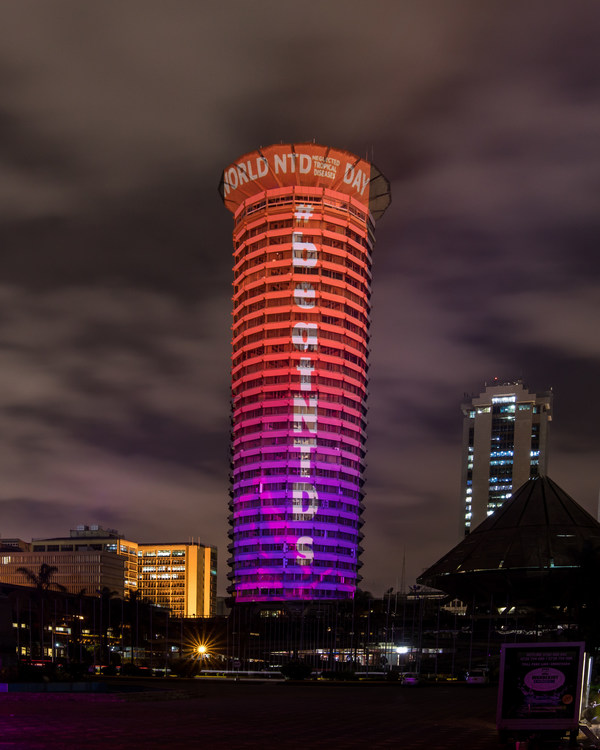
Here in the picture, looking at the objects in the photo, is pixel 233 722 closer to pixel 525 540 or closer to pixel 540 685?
pixel 540 685

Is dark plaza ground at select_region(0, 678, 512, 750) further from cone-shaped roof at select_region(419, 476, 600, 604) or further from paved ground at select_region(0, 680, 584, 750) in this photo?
cone-shaped roof at select_region(419, 476, 600, 604)

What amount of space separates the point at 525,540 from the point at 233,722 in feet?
229

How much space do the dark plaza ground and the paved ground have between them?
33 mm

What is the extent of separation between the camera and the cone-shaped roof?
95.6m

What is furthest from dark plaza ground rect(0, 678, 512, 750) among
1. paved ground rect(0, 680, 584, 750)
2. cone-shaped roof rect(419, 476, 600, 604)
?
cone-shaped roof rect(419, 476, 600, 604)

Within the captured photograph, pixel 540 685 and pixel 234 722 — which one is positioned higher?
pixel 540 685

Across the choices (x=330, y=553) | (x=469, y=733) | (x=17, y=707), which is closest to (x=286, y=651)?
(x=330, y=553)

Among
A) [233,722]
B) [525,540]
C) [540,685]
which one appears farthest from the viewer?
[525,540]

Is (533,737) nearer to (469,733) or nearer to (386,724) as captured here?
(469,733)

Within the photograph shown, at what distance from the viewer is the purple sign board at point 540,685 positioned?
85.9ft

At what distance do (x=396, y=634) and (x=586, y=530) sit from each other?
7867 cm

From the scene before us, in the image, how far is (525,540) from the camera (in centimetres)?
9888

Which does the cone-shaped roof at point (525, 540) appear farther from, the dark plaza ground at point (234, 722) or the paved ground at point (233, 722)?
the paved ground at point (233, 722)

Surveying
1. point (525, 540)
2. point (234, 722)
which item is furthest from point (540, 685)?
point (525, 540)
